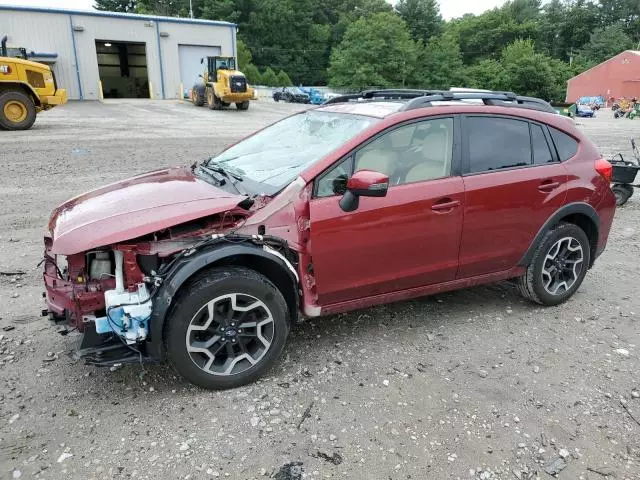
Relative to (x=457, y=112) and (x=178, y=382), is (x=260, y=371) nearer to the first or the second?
(x=178, y=382)

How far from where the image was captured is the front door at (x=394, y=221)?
3.19 m

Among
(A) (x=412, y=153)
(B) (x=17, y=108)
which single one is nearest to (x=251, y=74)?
(B) (x=17, y=108)

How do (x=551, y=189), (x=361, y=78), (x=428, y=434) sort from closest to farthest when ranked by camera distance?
(x=428, y=434) < (x=551, y=189) < (x=361, y=78)

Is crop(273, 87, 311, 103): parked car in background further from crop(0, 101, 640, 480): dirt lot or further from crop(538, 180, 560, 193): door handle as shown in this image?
crop(538, 180, 560, 193): door handle

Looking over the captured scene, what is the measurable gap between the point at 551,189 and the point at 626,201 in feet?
17.9

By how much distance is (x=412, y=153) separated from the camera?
11.6 ft

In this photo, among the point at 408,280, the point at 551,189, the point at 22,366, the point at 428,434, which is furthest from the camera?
the point at 551,189

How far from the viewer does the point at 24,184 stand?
845cm

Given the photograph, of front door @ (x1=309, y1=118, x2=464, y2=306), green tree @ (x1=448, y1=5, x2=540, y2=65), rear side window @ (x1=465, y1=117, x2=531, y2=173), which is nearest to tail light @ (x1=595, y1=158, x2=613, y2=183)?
rear side window @ (x1=465, y1=117, x2=531, y2=173)

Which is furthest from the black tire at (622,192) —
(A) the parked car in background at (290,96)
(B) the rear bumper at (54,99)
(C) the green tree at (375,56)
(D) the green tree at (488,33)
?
(D) the green tree at (488,33)

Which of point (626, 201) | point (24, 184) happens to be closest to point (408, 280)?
point (626, 201)

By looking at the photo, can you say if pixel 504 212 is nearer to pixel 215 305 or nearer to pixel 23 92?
pixel 215 305

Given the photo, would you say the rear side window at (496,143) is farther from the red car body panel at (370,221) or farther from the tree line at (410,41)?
the tree line at (410,41)

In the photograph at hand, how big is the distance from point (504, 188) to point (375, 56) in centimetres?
6358
